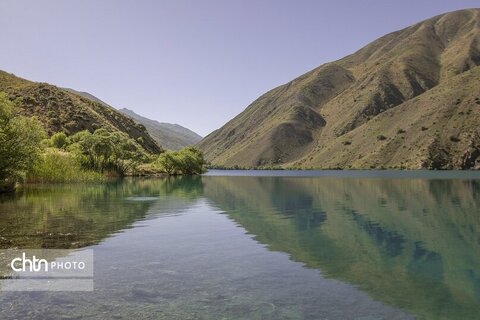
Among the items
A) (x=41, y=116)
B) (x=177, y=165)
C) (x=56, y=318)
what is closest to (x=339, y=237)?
(x=56, y=318)

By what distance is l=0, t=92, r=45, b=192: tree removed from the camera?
194 feet

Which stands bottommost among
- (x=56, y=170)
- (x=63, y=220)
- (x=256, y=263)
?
(x=256, y=263)

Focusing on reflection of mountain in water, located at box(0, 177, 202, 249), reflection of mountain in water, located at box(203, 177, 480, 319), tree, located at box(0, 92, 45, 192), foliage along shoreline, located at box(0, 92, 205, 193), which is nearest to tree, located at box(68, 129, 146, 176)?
foliage along shoreline, located at box(0, 92, 205, 193)

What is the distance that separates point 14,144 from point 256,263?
5036 cm

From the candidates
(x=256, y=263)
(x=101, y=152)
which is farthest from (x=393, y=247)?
(x=101, y=152)

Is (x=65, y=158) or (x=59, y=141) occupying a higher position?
(x=59, y=141)

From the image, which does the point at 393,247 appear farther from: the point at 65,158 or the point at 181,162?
the point at 181,162

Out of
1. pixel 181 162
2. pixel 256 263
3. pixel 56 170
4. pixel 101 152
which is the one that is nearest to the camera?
pixel 256 263

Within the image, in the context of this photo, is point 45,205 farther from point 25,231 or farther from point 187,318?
point 187,318

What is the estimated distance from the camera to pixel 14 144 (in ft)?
198

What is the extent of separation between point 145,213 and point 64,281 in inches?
1098

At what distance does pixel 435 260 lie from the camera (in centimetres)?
2458

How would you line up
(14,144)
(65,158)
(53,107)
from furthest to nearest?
(53,107), (65,158), (14,144)

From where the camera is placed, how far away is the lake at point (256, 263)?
15548 millimetres
